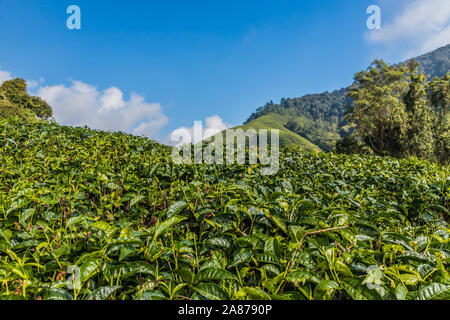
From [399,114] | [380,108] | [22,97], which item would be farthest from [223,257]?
[22,97]

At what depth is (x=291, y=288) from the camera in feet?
3.02

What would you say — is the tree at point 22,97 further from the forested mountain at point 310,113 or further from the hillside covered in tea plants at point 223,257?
the forested mountain at point 310,113

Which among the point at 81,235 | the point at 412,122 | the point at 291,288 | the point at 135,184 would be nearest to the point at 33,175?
the point at 135,184

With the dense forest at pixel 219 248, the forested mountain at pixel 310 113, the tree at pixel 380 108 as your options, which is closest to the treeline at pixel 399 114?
the tree at pixel 380 108

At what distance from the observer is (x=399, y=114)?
21.6m

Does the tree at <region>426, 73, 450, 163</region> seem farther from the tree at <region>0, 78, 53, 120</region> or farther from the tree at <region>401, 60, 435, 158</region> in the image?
the tree at <region>0, 78, 53, 120</region>

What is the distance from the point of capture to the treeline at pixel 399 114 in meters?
20.3

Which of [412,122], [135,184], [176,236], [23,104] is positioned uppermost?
[23,104]

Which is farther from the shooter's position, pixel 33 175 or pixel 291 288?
pixel 33 175
